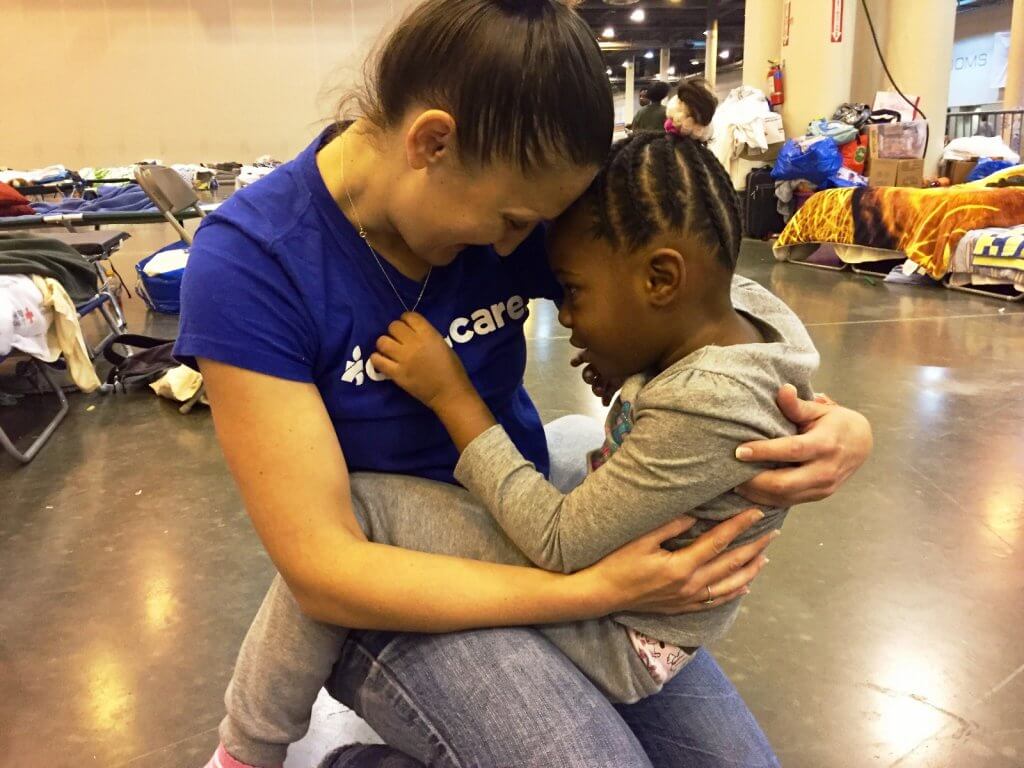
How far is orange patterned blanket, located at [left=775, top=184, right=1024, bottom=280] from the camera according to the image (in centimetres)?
412

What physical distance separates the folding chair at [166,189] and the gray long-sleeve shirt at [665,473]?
8.85ft

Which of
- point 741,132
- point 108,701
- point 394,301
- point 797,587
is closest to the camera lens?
point 394,301

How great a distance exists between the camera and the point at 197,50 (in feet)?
30.5

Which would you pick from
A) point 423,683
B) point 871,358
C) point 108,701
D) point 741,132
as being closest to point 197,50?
point 741,132

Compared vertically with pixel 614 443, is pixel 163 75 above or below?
above

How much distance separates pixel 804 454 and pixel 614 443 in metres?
0.21

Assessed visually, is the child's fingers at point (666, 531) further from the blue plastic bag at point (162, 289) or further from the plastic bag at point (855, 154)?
the plastic bag at point (855, 154)

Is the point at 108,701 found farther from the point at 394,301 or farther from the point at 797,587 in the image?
the point at 797,587

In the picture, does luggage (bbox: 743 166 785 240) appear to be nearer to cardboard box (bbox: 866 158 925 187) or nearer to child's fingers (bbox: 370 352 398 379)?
cardboard box (bbox: 866 158 925 187)

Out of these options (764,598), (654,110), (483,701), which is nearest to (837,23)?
(654,110)

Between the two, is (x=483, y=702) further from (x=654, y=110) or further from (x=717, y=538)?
(x=654, y=110)

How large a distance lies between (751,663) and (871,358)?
80.0 inches

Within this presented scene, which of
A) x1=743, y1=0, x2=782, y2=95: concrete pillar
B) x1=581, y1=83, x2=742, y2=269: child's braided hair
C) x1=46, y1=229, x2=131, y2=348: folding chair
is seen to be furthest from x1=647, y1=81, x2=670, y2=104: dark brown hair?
x1=581, y1=83, x2=742, y2=269: child's braided hair

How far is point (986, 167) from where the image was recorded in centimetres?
536
